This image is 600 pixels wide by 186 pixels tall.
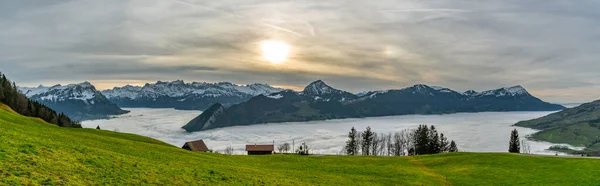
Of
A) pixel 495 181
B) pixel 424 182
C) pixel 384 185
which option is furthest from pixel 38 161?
pixel 495 181

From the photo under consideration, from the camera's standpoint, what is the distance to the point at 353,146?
174 meters

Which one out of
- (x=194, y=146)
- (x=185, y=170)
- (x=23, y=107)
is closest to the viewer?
(x=185, y=170)

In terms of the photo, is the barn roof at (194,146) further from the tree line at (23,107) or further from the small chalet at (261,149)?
the tree line at (23,107)

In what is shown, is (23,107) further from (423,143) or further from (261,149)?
(423,143)

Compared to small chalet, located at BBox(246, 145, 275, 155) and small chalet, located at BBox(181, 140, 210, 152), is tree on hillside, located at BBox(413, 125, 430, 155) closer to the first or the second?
small chalet, located at BBox(246, 145, 275, 155)

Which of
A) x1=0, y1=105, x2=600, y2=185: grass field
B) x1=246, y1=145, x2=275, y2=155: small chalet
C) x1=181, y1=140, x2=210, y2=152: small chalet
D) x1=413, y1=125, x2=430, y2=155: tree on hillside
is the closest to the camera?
x1=0, y1=105, x2=600, y2=185: grass field

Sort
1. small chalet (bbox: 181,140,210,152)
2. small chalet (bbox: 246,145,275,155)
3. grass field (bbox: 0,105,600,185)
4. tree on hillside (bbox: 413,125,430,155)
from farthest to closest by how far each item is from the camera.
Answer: tree on hillside (bbox: 413,125,430,155)
small chalet (bbox: 246,145,275,155)
small chalet (bbox: 181,140,210,152)
grass field (bbox: 0,105,600,185)

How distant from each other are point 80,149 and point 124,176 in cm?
983

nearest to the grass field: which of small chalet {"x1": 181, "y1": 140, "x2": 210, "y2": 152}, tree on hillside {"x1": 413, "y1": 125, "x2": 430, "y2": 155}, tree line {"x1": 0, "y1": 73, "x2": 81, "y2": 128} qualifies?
small chalet {"x1": 181, "y1": 140, "x2": 210, "y2": 152}

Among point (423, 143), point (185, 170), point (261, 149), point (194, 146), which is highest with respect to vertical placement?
point (185, 170)

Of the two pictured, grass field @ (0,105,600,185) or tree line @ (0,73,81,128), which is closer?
grass field @ (0,105,600,185)

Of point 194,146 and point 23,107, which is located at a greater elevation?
point 23,107

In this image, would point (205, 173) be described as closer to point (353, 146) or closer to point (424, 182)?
point (424, 182)

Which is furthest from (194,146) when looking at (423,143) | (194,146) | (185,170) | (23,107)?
(185,170)
